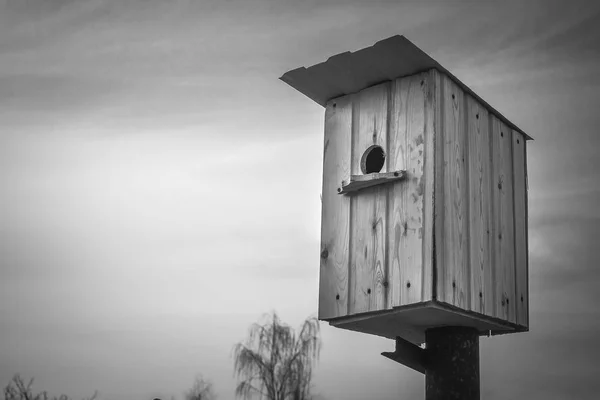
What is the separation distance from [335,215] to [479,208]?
0.91m

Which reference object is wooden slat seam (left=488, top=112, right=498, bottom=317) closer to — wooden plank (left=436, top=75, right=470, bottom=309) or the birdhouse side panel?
wooden plank (left=436, top=75, right=470, bottom=309)

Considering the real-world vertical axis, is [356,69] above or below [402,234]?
above

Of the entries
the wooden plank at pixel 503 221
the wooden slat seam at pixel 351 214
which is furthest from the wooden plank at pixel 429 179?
the wooden plank at pixel 503 221

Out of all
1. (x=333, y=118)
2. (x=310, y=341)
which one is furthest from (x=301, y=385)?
(x=333, y=118)

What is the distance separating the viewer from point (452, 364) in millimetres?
6688

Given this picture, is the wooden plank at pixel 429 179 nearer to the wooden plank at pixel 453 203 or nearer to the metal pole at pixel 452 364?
the wooden plank at pixel 453 203

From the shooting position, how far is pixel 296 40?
38.4ft

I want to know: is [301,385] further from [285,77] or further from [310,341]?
[285,77]

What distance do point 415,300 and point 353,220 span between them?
78 cm

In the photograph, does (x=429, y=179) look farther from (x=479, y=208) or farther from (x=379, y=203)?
(x=479, y=208)

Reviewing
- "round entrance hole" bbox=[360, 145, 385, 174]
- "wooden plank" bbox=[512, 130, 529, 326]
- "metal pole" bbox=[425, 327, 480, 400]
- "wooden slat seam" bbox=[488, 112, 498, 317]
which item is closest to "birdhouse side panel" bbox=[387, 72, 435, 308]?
"round entrance hole" bbox=[360, 145, 385, 174]

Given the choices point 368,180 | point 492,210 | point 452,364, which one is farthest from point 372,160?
point 452,364

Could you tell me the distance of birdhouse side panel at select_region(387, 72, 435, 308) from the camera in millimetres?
6434

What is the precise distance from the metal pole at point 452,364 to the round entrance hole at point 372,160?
1081mm
